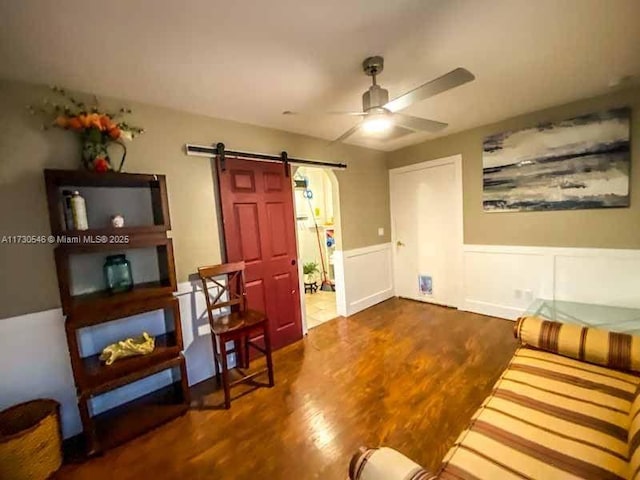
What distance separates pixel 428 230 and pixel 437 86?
2633 millimetres

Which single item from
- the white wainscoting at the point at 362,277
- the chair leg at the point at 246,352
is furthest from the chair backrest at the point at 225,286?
the white wainscoting at the point at 362,277

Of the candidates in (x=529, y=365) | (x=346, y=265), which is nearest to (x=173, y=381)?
(x=346, y=265)

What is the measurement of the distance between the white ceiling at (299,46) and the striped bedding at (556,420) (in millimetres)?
1739

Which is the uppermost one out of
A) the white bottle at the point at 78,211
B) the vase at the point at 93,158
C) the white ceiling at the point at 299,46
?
the white ceiling at the point at 299,46

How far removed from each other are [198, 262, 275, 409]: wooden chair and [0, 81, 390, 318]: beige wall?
0.21m

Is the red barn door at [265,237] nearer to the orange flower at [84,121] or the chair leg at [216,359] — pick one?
the chair leg at [216,359]

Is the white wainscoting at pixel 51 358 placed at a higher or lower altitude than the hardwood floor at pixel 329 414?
higher

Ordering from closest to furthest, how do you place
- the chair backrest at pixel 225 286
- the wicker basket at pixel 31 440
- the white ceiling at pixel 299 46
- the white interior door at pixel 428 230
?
the white ceiling at pixel 299 46 < the wicker basket at pixel 31 440 < the chair backrest at pixel 225 286 < the white interior door at pixel 428 230

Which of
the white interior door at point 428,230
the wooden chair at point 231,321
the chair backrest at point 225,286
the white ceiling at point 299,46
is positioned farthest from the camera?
the white interior door at point 428,230

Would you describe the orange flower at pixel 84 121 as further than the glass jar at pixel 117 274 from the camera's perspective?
No

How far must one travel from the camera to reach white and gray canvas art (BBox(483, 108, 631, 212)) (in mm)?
2564

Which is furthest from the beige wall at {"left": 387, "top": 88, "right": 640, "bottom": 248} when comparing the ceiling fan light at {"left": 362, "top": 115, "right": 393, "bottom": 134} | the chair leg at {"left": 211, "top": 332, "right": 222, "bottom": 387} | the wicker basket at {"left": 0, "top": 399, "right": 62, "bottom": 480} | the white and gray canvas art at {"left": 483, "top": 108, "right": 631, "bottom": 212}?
the wicker basket at {"left": 0, "top": 399, "right": 62, "bottom": 480}

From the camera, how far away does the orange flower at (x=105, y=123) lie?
180cm

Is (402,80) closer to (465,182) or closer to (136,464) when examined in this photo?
(465,182)
